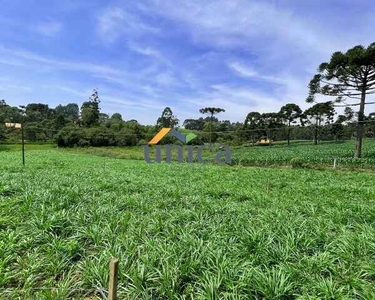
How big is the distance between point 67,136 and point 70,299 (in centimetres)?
4013

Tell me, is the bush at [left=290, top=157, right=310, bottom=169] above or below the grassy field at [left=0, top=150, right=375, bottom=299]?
below

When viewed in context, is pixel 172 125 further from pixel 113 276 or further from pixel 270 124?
pixel 113 276

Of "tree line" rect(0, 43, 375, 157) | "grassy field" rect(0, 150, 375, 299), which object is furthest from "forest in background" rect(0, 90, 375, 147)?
"grassy field" rect(0, 150, 375, 299)

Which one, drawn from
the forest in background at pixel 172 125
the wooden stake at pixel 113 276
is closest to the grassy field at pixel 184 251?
the wooden stake at pixel 113 276

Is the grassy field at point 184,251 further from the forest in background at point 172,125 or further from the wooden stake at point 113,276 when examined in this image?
the forest in background at point 172,125

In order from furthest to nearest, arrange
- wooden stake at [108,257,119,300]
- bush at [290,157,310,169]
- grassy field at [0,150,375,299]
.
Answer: bush at [290,157,310,169] → grassy field at [0,150,375,299] → wooden stake at [108,257,119,300]

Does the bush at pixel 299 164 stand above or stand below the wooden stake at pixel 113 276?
below

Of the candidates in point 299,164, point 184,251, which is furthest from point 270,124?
point 184,251

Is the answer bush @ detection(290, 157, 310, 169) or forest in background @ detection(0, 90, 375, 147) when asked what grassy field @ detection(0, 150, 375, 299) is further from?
forest in background @ detection(0, 90, 375, 147)

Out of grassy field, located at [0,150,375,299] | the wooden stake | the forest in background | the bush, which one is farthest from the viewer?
the forest in background

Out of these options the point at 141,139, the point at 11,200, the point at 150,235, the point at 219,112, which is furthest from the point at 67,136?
the point at 150,235

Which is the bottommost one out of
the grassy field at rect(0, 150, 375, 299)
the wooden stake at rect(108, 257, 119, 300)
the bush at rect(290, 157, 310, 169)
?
the bush at rect(290, 157, 310, 169)

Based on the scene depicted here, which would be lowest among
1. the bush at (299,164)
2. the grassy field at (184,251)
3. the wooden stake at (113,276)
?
the bush at (299,164)

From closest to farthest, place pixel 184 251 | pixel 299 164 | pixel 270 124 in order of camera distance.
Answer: pixel 184 251 < pixel 299 164 < pixel 270 124
